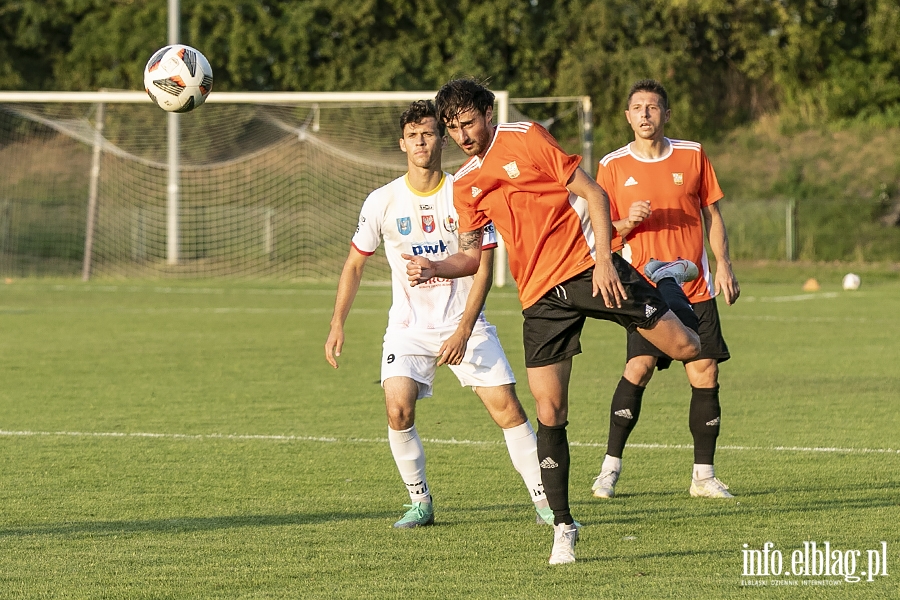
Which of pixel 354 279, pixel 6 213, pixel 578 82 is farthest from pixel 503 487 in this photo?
pixel 578 82

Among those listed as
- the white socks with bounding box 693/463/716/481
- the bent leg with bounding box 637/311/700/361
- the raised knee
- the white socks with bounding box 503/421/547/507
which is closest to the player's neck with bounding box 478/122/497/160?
the bent leg with bounding box 637/311/700/361

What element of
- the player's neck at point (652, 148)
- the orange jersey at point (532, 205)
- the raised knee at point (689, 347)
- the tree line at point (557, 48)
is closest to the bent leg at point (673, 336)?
the raised knee at point (689, 347)

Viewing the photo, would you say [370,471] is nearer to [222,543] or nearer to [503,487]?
[503,487]

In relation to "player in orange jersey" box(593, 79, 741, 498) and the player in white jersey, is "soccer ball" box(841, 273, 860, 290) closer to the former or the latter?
"player in orange jersey" box(593, 79, 741, 498)

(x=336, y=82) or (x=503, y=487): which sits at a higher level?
(x=336, y=82)

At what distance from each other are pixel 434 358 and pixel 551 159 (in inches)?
50.2

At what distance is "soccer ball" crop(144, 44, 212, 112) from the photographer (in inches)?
348

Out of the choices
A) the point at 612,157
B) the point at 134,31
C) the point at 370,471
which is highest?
the point at 134,31

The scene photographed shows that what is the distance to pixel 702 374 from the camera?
6543 mm

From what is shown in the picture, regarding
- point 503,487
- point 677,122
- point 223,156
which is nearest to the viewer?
point 503,487

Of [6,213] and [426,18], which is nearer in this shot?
[6,213]

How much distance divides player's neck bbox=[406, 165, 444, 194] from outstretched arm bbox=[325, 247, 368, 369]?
39cm

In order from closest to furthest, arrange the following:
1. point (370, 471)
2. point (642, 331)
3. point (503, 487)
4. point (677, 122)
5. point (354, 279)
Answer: point (642, 331), point (354, 279), point (503, 487), point (370, 471), point (677, 122)

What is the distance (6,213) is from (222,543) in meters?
25.4
